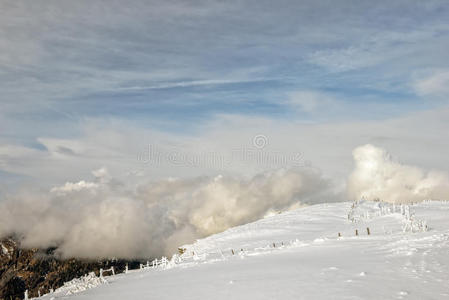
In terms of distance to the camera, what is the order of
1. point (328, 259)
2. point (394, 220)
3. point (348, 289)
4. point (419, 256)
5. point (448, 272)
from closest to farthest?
1. point (348, 289)
2. point (448, 272)
3. point (419, 256)
4. point (328, 259)
5. point (394, 220)

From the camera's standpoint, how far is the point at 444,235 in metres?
25.5

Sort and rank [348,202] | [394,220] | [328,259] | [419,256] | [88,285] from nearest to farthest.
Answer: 1. [419,256]
2. [328,259]
3. [88,285]
4. [394,220]
5. [348,202]

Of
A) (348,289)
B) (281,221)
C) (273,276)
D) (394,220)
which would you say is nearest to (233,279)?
(273,276)

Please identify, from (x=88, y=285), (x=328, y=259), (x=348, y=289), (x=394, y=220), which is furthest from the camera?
(x=394, y=220)

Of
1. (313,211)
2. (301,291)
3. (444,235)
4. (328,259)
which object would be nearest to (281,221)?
(313,211)

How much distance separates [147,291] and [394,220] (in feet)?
117

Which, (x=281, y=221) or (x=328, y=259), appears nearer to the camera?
(x=328, y=259)

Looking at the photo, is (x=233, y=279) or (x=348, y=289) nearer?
(x=348, y=289)

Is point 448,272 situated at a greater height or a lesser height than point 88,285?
greater

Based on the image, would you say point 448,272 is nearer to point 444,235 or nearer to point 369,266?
point 369,266

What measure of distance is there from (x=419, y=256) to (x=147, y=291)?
14066 mm

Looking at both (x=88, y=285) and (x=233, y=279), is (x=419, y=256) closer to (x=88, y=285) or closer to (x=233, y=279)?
(x=233, y=279)

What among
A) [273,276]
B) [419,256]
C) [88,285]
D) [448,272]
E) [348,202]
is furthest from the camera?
[348,202]

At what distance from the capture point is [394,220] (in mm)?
43344
